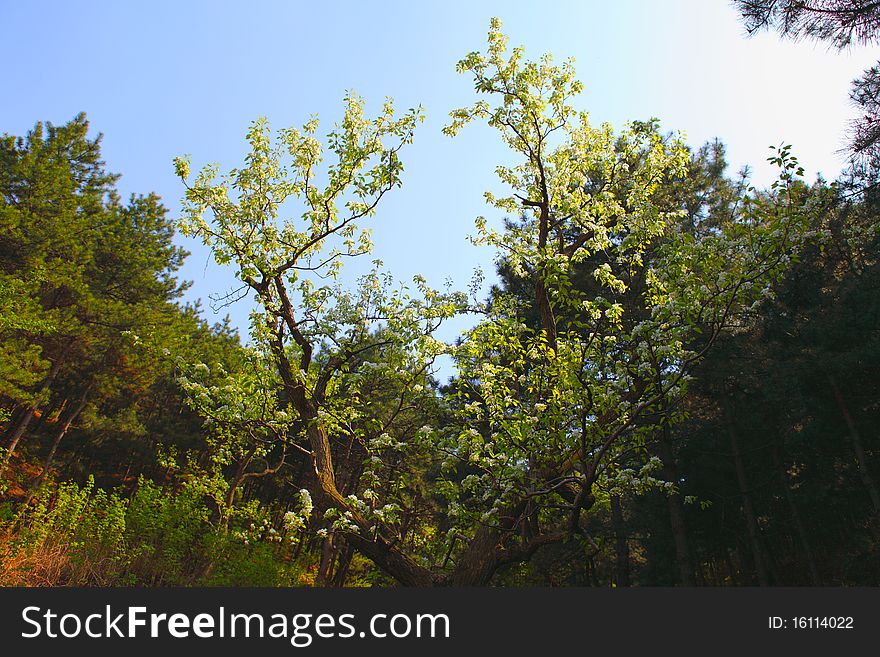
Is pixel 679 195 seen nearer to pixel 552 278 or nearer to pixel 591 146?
pixel 591 146

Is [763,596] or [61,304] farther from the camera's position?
[61,304]

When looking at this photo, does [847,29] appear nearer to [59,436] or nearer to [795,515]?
[795,515]

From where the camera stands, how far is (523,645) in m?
4.98

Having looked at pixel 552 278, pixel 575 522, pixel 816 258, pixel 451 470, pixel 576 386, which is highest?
pixel 816 258

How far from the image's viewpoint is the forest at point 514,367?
6867 millimetres

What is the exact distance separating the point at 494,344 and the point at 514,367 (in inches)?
37.9

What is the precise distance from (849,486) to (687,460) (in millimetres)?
4381

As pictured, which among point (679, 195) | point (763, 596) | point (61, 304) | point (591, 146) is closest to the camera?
point (763, 596)

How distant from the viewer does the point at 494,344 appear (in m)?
8.44

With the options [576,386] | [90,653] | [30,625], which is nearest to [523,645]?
[576,386]

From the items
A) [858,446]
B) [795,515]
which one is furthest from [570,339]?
[795,515]

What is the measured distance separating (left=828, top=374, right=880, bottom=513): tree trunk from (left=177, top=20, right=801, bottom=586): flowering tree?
8.46 metres

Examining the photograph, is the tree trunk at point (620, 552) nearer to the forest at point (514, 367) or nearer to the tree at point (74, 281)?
the forest at point (514, 367)

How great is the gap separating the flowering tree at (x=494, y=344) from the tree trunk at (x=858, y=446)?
27.7 feet
